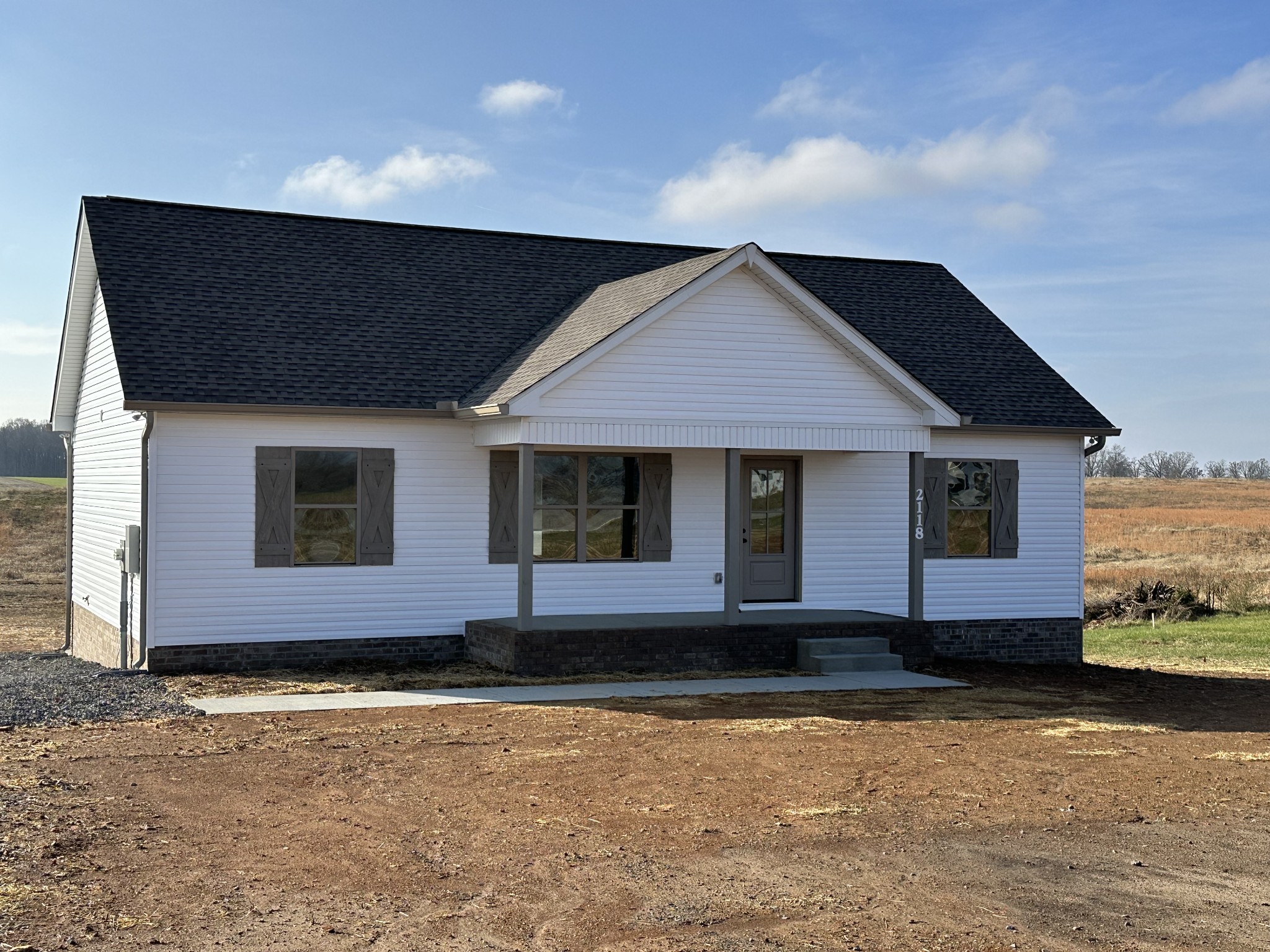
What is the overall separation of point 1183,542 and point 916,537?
33129 millimetres

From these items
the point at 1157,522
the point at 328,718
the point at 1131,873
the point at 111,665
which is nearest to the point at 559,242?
the point at 111,665

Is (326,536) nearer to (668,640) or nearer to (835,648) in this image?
(668,640)

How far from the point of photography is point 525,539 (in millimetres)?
15289

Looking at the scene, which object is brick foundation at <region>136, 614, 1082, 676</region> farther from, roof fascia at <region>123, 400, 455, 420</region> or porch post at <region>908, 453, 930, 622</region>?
roof fascia at <region>123, 400, 455, 420</region>

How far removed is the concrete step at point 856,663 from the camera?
1591 centimetres

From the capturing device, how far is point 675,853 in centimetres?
771

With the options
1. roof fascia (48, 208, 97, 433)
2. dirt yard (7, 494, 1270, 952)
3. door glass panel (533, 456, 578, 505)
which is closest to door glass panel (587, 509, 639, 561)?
door glass panel (533, 456, 578, 505)

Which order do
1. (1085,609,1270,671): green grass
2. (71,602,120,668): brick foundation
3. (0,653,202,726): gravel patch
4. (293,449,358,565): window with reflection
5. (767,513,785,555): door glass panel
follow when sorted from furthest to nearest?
1. (1085,609,1270,671): green grass
2. (767,513,785,555): door glass panel
3. (71,602,120,668): brick foundation
4. (293,449,358,565): window with reflection
5. (0,653,202,726): gravel patch

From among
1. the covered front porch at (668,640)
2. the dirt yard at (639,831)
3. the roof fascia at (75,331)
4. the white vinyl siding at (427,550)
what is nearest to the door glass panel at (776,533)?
the white vinyl siding at (427,550)

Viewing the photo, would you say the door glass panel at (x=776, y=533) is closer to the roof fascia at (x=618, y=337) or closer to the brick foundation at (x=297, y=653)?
the roof fascia at (x=618, y=337)

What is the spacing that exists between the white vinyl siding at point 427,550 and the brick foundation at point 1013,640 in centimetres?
87

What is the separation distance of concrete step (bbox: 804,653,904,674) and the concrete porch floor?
522 millimetres

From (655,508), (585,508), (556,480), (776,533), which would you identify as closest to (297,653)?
(556,480)

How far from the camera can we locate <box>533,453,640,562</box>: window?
1703cm
